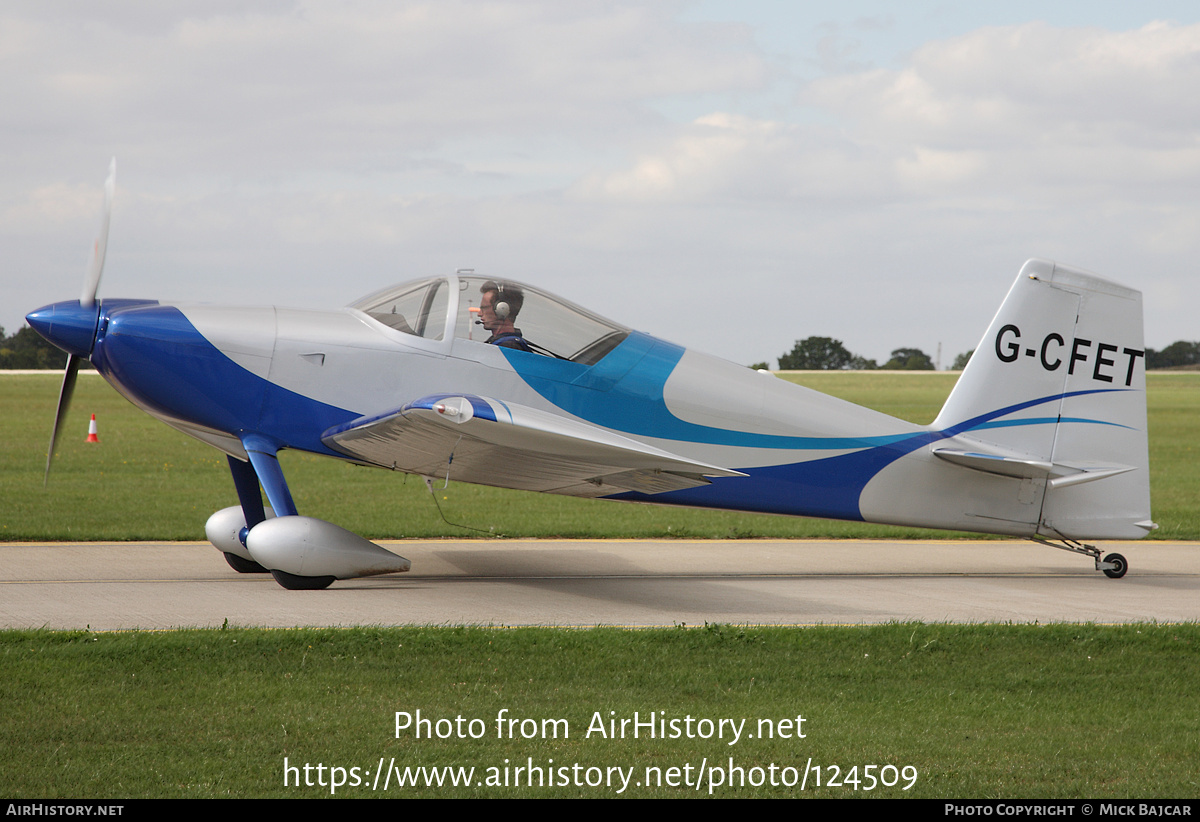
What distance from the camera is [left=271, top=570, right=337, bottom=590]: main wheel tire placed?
7867mm

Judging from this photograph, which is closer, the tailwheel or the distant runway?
the distant runway

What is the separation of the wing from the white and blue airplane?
0.08 feet

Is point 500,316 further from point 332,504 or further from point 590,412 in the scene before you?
point 332,504

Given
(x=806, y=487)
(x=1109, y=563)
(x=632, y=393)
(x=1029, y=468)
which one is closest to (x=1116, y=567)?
(x=1109, y=563)

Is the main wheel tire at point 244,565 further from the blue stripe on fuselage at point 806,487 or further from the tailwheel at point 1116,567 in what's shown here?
the tailwheel at point 1116,567

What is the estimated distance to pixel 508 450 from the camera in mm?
7398

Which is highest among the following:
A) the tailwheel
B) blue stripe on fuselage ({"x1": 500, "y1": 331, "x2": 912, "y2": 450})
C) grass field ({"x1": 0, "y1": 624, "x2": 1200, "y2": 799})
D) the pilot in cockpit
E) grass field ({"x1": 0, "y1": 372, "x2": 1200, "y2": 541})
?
the pilot in cockpit

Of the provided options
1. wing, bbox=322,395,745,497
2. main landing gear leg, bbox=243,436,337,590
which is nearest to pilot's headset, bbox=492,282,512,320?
wing, bbox=322,395,745,497

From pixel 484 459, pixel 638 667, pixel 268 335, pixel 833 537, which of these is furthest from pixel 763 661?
pixel 833 537

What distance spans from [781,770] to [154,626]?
416cm

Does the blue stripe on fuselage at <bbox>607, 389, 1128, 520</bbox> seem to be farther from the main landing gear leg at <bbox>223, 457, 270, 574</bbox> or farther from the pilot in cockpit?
the main landing gear leg at <bbox>223, 457, 270, 574</bbox>

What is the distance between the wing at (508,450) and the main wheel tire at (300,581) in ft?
3.38

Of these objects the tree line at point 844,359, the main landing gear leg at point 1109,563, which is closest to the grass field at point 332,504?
the main landing gear leg at point 1109,563

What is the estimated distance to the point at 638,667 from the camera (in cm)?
581
